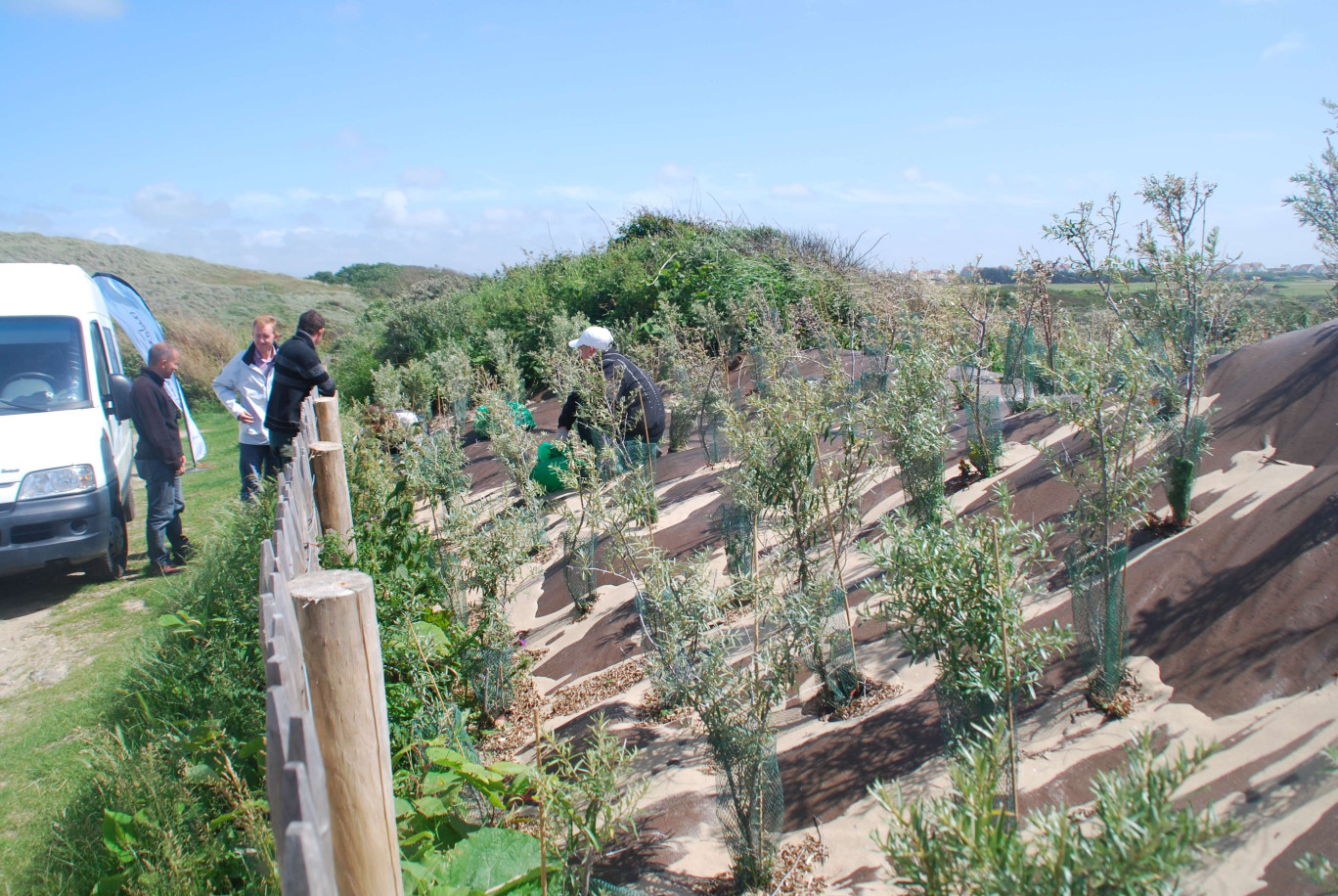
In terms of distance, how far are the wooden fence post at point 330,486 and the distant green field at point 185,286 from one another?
88.7ft

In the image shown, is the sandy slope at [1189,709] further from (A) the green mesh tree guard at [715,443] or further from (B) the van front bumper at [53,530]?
(B) the van front bumper at [53,530]

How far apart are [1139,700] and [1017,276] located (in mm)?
5717

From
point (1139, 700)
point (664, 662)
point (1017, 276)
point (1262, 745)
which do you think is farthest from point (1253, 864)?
point (1017, 276)

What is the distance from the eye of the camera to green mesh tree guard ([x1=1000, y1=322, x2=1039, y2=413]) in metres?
7.83

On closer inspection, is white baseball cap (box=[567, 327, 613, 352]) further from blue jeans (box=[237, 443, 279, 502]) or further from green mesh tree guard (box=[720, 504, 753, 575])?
blue jeans (box=[237, 443, 279, 502])

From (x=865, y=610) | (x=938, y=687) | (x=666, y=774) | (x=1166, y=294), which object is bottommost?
(x=666, y=774)

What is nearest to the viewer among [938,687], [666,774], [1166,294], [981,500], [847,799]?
[938,687]

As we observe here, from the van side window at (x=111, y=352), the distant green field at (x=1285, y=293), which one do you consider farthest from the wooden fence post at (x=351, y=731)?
the distant green field at (x=1285, y=293)

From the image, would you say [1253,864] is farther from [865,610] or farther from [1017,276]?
[1017,276]

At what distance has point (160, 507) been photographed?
6973 mm

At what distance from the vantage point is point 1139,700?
327cm

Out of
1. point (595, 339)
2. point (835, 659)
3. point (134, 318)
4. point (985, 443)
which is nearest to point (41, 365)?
point (134, 318)

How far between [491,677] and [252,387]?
3.69 m

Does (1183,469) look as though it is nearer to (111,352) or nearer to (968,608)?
(968,608)
